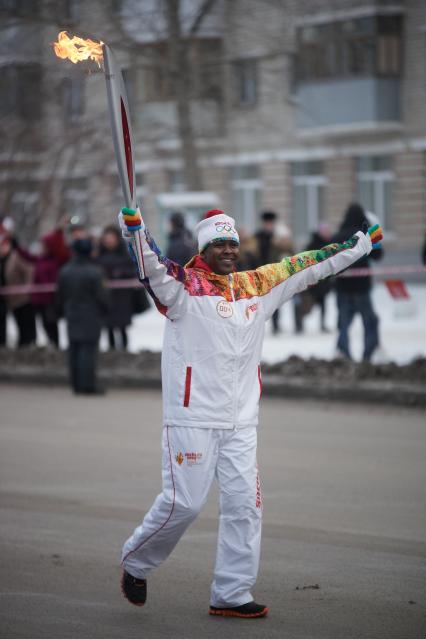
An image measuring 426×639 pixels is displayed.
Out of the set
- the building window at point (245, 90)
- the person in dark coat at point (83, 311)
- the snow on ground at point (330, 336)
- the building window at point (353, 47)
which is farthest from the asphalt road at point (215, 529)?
the building window at point (245, 90)

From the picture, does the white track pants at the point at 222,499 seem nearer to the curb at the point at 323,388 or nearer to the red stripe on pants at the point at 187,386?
the red stripe on pants at the point at 187,386

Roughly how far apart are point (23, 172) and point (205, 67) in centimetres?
471

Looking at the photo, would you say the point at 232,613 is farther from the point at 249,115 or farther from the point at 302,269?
the point at 249,115

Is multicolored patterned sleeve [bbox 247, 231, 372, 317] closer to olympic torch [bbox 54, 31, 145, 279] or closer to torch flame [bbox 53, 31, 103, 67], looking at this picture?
olympic torch [bbox 54, 31, 145, 279]

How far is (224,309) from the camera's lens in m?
6.25

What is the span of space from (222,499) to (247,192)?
35.3 meters

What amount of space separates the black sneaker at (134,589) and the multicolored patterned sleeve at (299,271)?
134 cm

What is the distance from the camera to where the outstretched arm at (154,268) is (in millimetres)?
5816

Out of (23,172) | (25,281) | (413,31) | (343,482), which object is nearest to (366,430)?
(343,482)

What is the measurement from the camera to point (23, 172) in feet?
86.4

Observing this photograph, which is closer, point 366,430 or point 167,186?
point 366,430

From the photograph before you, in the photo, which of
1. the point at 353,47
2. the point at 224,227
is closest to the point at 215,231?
the point at 224,227

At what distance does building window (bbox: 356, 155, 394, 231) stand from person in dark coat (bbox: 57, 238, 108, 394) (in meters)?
22.4

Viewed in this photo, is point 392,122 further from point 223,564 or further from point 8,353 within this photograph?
point 223,564
